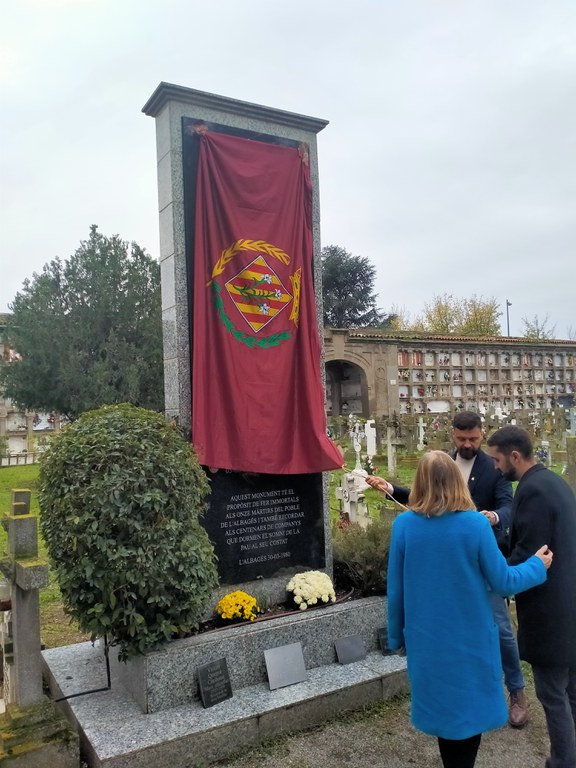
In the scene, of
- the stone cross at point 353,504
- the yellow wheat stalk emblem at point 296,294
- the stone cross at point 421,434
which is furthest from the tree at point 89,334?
the yellow wheat stalk emblem at point 296,294

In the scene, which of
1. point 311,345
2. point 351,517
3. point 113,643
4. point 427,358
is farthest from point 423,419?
point 113,643

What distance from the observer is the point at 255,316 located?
4660 mm

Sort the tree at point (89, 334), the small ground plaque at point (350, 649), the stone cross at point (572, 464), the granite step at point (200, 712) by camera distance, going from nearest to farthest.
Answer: the granite step at point (200, 712) → the small ground plaque at point (350, 649) → the stone cross at point (572, 464) → the tree at point (89, 334)

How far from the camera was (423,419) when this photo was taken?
731 inches

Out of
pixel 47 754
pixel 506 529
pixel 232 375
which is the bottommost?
pixel 47 754

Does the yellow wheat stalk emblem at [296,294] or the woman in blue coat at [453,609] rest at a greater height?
the yellow wheat stalk emblem at [296,294]

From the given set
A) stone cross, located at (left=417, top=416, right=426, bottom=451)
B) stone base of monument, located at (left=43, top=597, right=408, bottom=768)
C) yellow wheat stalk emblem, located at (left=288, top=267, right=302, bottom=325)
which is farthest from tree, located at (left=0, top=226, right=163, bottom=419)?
stone base of monument, located at (left=43, top=597, right=408, bottom=768)

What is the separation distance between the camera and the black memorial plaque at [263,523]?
4.46 meters

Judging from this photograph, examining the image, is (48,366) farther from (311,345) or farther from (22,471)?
(311,345)

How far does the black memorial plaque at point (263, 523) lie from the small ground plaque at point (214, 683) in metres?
0.96

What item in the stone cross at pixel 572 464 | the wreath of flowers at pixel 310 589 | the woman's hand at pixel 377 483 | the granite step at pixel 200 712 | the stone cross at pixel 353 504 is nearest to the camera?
the granite step at pixel 200 712

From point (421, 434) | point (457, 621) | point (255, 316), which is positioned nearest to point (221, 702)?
point (457, 621)

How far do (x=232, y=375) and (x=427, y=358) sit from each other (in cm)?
1982

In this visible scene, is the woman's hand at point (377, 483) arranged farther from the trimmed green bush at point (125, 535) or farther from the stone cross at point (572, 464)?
the stone cross at point (572, 464)
